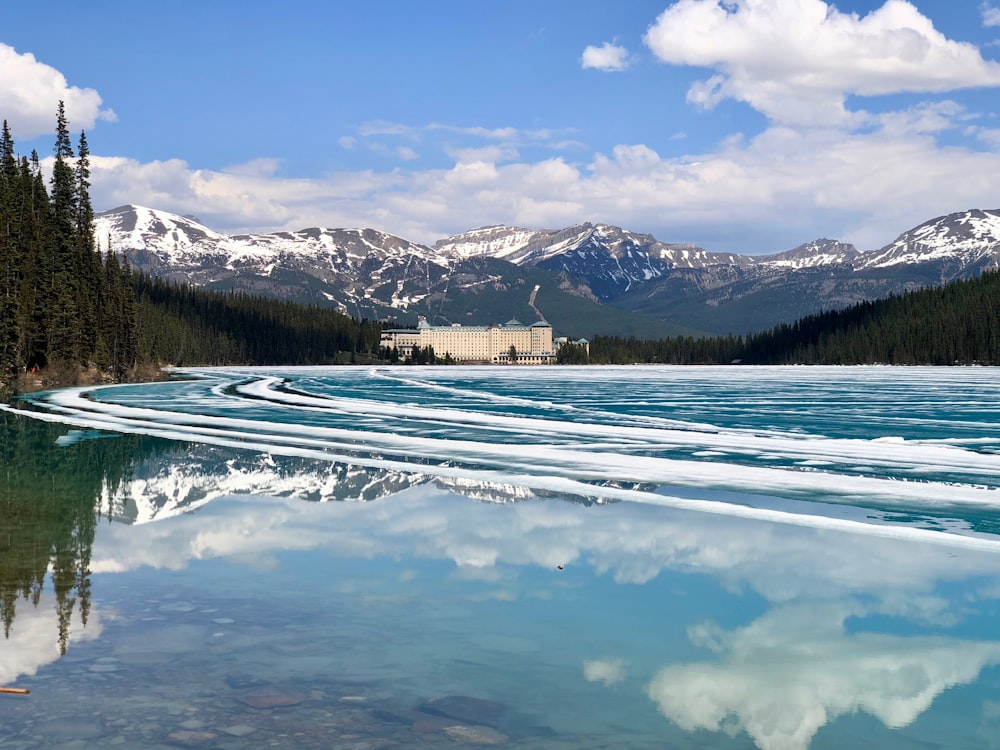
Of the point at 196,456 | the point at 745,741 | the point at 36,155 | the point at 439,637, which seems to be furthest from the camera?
the point at 36,155

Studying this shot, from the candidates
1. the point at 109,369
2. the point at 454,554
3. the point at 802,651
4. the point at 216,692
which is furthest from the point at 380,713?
the point at 109,369

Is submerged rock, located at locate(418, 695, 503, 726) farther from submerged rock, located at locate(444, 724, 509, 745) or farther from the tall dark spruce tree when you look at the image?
the tall dark spruce tree

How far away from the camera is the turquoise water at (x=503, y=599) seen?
9922 millimetres

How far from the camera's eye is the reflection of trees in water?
14576mm

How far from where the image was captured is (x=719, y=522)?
21.2 m

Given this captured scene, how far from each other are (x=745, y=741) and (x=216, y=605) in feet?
25.3

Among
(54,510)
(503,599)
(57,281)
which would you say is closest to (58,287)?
(57,281)

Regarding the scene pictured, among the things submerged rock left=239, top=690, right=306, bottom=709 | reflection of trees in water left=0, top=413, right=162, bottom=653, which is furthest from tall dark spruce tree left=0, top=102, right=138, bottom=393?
submerged rock left=239, top=690, right=306, bottom=709

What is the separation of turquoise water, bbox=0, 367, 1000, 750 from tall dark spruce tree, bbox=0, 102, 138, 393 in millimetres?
60872

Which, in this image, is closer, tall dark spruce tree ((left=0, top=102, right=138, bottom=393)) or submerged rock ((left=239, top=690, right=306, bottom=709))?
submerged rock ((left=239, top=690, right=306, bottom=709))

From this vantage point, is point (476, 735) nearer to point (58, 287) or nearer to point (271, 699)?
point (271, 699)

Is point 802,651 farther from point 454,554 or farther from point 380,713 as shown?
point 454,554

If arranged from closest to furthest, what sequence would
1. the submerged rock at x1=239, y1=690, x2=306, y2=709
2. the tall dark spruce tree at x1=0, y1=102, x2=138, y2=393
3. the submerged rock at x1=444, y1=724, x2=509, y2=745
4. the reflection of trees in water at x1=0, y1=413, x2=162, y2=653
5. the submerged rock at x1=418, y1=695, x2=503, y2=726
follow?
1. the submerged rock at x1=444, y1=724, x2=509, y2=745
2. the submerged rock at x1=418, y1=695, x2=503, y2=726
3. the submerged rock at x1=239, y1=690, x2=306, y2=709
4. the reflection of trees in water at x1=0, y1=413, x2=162, y2=653
5. the tall dark spruce tree at x1=0, y1=102, x2=138, y2=393

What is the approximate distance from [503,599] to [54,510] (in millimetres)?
12283
